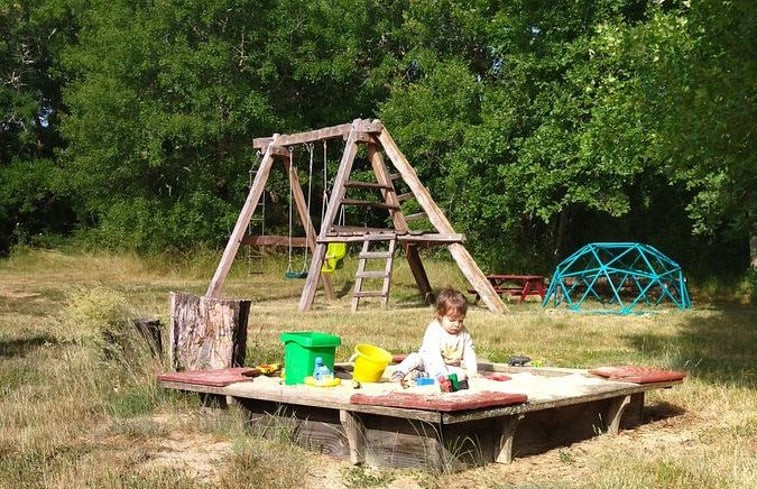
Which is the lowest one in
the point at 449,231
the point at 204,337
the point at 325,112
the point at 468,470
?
the point at 468,470

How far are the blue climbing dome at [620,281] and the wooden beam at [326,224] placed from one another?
4.47 m

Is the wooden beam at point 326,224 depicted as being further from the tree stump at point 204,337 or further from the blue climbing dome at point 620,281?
the tree stump at point 204,337

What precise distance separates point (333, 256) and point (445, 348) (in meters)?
8.62

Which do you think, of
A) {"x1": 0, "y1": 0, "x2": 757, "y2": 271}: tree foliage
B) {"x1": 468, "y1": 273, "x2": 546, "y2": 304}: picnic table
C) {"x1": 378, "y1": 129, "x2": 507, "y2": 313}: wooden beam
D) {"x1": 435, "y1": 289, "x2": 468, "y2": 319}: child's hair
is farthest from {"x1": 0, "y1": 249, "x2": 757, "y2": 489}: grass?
{"x1": 0, "y1": 0, "x2": 757, "y2": 271}: tree foliage

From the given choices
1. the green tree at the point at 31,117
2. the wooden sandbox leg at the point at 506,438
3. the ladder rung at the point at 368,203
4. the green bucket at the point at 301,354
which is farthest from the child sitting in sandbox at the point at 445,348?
the green tree at the point at 31,117

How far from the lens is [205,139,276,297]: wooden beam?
51.8ft

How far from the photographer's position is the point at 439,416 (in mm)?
4832

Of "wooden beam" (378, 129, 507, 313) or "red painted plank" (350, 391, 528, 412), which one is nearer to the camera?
"red painted plank" (350, 391, 528, 412)

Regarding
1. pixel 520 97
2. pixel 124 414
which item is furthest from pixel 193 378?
pixel 520 97

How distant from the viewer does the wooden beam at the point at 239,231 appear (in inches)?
621

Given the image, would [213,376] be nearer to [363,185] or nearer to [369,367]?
[369,367]

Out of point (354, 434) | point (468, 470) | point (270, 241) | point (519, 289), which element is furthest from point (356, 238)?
point (468, 470)

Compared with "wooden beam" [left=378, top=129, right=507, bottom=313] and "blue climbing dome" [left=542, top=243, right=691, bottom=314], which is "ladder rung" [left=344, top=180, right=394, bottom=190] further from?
"blue climbing dome" [left=542, top=243, right=691, bottom=314]

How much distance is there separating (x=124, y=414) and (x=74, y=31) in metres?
26.0
